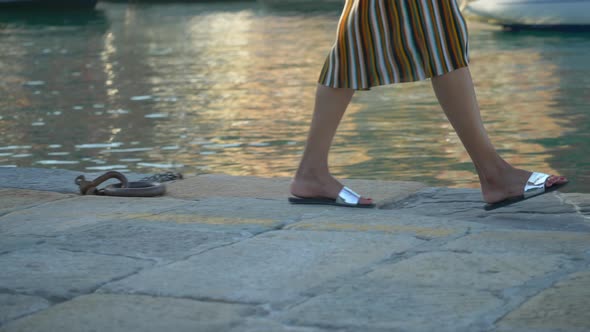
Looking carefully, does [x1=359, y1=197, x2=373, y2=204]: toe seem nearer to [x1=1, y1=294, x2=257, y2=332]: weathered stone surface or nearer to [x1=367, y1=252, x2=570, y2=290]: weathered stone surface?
[x1=367, y1=252, x2=570, y2=290]: weathered stone surface

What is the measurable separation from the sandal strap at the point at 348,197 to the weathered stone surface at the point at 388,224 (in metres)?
0.20

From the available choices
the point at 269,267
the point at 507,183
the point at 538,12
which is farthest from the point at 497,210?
the point at 538,12

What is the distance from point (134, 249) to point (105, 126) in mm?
4480

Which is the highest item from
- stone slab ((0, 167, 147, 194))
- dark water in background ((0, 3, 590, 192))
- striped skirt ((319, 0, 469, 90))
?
striped skirt ((319, 0, 469, 90))

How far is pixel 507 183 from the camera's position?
3.69 meters

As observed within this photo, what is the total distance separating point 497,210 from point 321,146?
2.17 ft

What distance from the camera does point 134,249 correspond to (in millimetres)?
3115

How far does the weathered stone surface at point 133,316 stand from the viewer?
2.34 m

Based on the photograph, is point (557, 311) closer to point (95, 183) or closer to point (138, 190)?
point (138, 190)

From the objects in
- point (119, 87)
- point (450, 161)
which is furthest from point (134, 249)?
point (119, 87)

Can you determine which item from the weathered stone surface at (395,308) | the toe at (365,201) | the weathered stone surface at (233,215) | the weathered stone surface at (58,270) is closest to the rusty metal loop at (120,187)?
the weathered stone surface at (233,215)

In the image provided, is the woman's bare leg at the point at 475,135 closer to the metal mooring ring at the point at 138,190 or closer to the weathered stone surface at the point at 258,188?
the weathered stone surface at the point at 258,188

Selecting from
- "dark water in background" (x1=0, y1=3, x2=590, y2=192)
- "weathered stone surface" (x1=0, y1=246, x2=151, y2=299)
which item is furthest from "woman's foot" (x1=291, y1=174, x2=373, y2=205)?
"dark water in background" (x1=0, y1=3, x2=590, y2=192)

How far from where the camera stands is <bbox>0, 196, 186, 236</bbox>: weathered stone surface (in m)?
3.53
